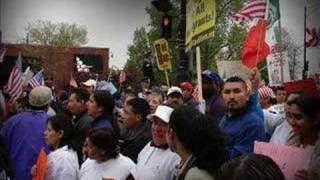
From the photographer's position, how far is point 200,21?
7.63 m

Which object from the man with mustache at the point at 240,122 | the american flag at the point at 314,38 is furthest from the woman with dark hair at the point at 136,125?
the american flag at the point at 314,38

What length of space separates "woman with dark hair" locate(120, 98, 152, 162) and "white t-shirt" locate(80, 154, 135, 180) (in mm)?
844

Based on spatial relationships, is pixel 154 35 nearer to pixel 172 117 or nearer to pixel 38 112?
pixel 38 112

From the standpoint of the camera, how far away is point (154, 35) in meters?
28.8

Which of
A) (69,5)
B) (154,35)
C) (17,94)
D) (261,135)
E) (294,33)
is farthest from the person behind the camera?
(294,33)

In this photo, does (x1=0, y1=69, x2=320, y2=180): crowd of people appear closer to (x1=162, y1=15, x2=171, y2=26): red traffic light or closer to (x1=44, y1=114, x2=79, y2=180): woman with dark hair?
(x1=44, y1=114, x2=79, y2=180): woman with dark hair

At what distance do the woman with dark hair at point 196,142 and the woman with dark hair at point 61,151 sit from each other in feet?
6.33

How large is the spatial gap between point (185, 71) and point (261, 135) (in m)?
9.99

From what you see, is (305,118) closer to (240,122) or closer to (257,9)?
(240,122)

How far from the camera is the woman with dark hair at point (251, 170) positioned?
231cm

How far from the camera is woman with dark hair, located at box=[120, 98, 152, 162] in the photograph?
592 cm

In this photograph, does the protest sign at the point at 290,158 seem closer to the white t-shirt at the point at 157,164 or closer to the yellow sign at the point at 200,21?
the white t-shirt at the point at 157,164

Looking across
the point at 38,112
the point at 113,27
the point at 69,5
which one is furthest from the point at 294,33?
the point at 38,112

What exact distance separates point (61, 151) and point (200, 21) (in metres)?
2.98
